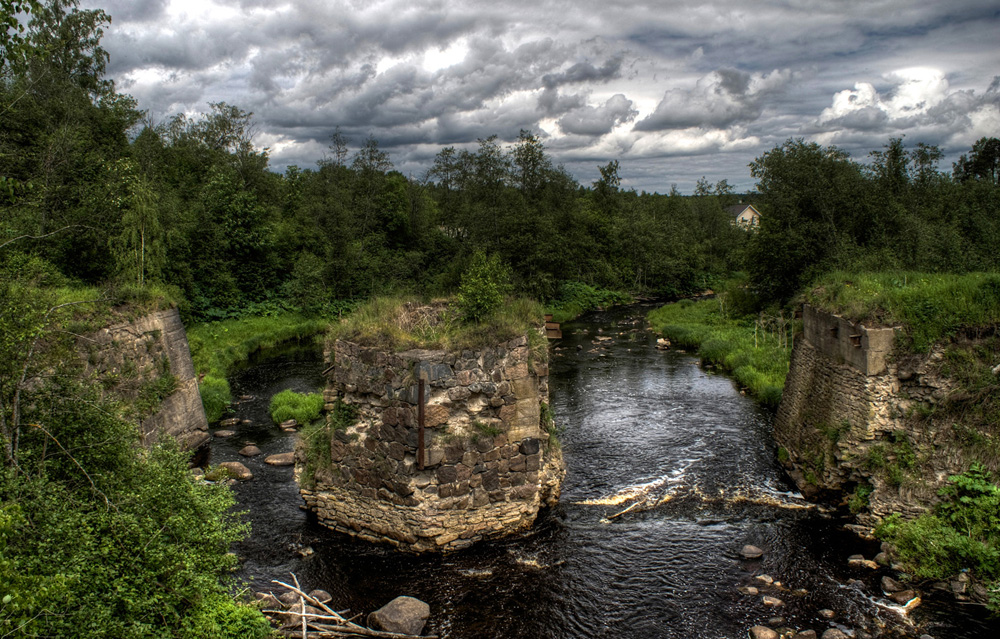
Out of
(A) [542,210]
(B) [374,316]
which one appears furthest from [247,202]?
(B) [374,316]

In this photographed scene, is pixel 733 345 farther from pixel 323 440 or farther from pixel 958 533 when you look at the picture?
pixel 323 440

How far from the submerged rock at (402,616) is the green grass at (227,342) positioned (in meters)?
13.0

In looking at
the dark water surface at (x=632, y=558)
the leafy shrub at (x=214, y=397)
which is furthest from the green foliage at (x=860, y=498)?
the leafy shrub at (x=214, y=397)

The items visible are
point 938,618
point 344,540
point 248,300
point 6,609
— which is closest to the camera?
point 6,609

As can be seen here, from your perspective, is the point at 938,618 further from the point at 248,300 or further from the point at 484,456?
the point at 248,300

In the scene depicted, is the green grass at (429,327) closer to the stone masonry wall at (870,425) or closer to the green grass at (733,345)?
the stone masonry wall at (870,425)

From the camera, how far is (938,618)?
31.7 ft

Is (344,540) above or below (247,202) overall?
below

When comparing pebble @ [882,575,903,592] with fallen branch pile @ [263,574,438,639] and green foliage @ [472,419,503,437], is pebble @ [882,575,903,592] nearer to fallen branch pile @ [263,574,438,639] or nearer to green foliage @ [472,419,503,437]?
green foliage @ [472,419,503,437]

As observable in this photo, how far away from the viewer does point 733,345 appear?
96.7ft

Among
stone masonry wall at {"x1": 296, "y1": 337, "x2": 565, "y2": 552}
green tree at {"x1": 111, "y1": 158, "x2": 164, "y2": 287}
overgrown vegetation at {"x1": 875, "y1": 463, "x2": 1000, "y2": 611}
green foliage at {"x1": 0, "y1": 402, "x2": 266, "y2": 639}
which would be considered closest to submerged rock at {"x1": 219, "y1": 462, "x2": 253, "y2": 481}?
stone masonry wall at {"x1": 296, "y1": 337, "x2": 565, "y2": 552}

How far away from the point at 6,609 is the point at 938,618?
40.0 ft

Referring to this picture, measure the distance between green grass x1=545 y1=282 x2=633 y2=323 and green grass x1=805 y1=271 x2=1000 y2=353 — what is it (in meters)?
28.4

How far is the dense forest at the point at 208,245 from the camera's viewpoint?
22.0ft
